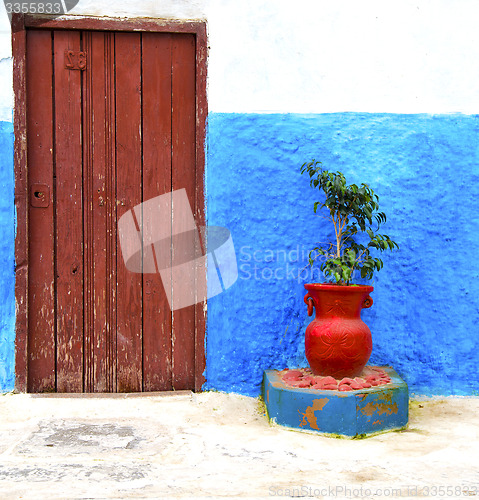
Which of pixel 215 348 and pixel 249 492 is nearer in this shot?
pixel 249 492

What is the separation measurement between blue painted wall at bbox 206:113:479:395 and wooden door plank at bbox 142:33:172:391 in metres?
0.26

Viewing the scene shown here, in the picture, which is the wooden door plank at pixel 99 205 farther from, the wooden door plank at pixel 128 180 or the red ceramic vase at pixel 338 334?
the red ceramic vase at pixel 338 334

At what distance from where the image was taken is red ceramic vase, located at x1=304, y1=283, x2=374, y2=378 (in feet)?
8.32

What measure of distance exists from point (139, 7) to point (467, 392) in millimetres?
2894

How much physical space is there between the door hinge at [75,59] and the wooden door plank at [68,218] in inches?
0.8

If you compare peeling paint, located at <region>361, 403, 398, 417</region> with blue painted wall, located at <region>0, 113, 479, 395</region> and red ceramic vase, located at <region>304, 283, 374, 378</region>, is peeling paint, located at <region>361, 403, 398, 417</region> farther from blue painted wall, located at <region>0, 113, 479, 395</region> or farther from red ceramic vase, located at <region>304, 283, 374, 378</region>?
blue painted wall, located at <region>0, 113, 479, 395</region>

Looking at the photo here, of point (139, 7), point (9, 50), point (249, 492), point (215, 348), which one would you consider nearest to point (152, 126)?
point (139, 7)

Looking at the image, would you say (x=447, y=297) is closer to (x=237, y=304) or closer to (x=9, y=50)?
(x=237, y=304)

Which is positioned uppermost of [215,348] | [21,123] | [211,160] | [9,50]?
[9,50]

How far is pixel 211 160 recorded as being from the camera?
290 centimetres
